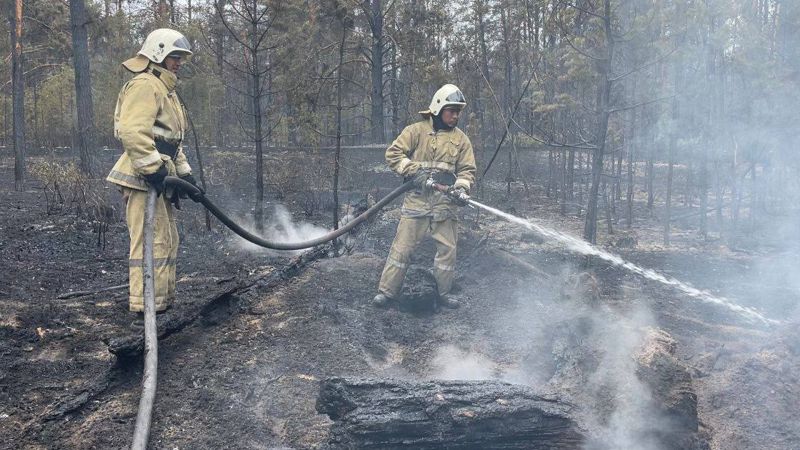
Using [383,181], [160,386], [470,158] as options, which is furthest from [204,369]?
[383,181]

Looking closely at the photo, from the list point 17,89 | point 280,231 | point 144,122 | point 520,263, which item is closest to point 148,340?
point 144,122

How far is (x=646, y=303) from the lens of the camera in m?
6.66

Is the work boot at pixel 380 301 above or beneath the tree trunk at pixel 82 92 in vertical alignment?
beneath

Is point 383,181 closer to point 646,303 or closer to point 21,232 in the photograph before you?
point 21,232

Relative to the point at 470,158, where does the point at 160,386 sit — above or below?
below

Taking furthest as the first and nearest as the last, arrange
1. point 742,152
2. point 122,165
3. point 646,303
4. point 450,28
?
point 450,28
point 742,152
point 646,303
point 122,165

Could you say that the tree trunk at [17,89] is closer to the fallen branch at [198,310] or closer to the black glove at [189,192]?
the fallen branch at [198,310]

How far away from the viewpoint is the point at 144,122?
478 cm

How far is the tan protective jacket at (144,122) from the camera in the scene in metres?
4.75

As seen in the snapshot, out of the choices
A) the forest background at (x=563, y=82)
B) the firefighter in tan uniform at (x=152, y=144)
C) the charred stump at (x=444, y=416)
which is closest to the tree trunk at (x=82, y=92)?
the forest background at (x=563, y=82)

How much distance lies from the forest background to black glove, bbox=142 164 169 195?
3.20m

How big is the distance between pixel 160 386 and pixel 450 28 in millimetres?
14157

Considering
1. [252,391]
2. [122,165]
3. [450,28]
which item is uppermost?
[450,28]

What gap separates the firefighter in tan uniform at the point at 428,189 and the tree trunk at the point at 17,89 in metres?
11.2
